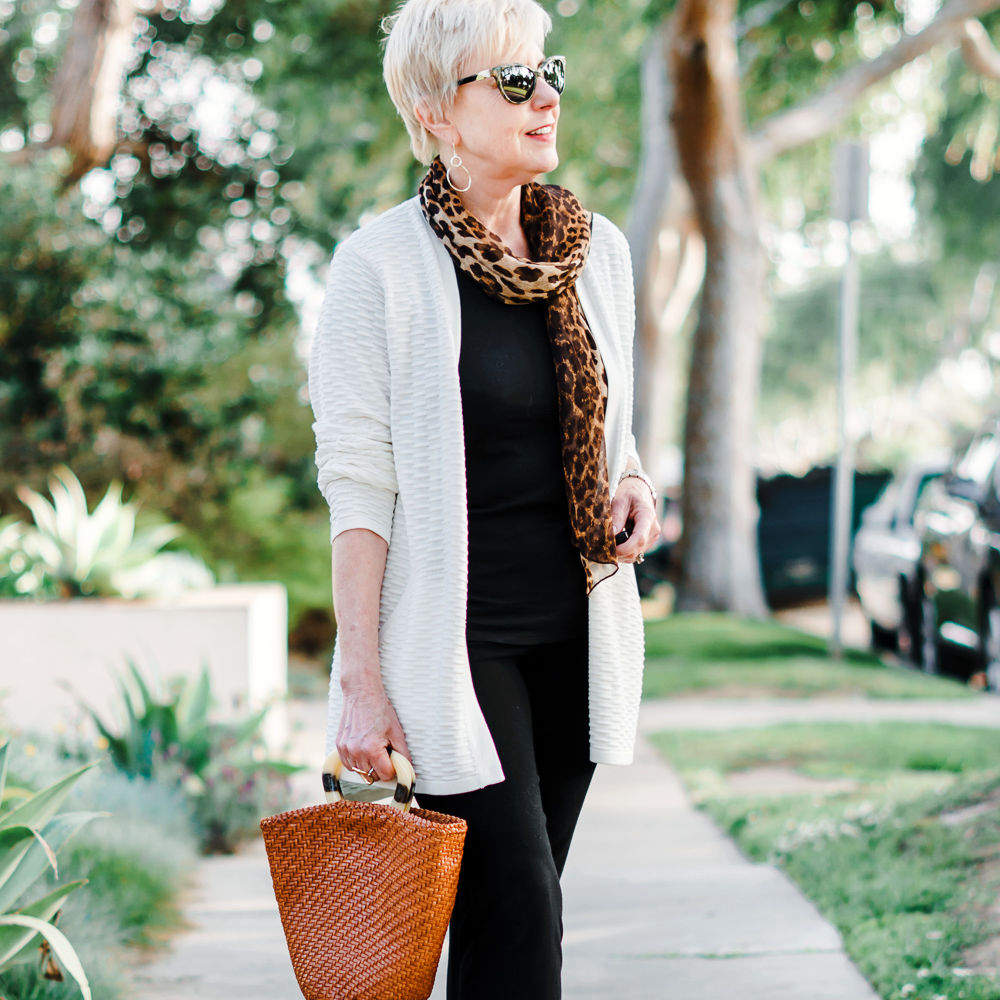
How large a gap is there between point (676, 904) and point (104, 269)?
8835mm

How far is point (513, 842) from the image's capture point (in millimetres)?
2072

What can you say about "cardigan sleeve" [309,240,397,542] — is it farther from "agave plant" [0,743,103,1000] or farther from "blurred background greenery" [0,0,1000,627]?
"blurred background greenery" [0,0,1000,627]

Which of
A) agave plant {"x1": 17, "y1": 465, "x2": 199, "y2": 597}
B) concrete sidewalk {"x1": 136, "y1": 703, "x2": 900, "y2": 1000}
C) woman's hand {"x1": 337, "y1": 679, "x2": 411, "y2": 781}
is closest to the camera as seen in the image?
woman's hand {"x1": 337, "y1": 679, "x2": 411, "y2": 781}

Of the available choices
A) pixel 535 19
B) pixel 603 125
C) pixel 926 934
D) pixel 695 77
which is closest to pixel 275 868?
pixel 535 19

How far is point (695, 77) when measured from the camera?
38.8 ft

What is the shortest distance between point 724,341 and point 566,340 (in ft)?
35.8

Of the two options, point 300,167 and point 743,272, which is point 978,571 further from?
point 300,167

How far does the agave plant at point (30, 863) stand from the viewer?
271 cm

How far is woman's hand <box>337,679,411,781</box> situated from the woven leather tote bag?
0.03 meters

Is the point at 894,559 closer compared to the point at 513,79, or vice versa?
the point at 513,79

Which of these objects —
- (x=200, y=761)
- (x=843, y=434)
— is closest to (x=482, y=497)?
(x=200, y=761)

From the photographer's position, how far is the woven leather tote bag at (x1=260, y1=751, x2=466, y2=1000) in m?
1.97

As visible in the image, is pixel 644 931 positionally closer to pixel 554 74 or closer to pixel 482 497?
pixel 482 497

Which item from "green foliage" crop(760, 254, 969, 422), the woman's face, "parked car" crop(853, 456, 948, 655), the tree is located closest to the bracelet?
the woman's face
